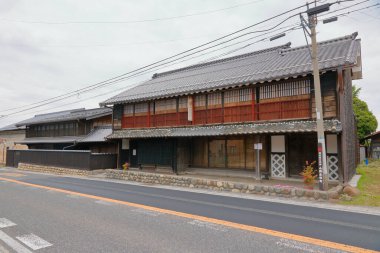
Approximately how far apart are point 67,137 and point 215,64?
19.9m

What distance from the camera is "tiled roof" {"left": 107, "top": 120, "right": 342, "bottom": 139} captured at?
44.4 ft

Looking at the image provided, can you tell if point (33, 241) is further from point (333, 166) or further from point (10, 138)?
point (10, 138)

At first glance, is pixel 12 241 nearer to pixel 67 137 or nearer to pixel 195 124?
pixel 195 124

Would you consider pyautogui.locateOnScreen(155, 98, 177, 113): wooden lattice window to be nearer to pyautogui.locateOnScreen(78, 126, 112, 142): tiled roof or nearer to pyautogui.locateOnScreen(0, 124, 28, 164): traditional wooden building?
pyautogui.locateOnScreen(78, 126, 112, 142): tiled roof

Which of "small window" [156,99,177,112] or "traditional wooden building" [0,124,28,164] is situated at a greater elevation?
"small window" [156,99,177,112]

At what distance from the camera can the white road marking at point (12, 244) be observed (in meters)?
5.27

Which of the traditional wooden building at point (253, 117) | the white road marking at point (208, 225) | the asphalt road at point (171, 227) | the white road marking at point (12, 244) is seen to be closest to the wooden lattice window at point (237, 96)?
the traditional wooden building at point (253, 117)

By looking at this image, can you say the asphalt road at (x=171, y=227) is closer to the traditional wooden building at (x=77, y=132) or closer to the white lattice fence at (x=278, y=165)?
the white lattice fence at (x=278, y=165)

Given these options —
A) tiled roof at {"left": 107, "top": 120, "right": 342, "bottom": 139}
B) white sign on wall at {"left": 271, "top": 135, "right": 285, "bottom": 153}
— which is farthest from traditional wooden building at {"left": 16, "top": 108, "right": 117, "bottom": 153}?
white sign on wall at {"left": 271, "top": 135, "right": 285, "bottom": 153}

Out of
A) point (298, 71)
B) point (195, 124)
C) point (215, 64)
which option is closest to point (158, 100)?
point (195, 124)

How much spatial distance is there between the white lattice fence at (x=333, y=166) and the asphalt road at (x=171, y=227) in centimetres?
551

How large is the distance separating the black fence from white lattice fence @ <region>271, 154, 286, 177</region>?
51.5 ft

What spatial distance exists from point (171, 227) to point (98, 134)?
2493 centimetres

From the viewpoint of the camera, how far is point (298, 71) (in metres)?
14.4
